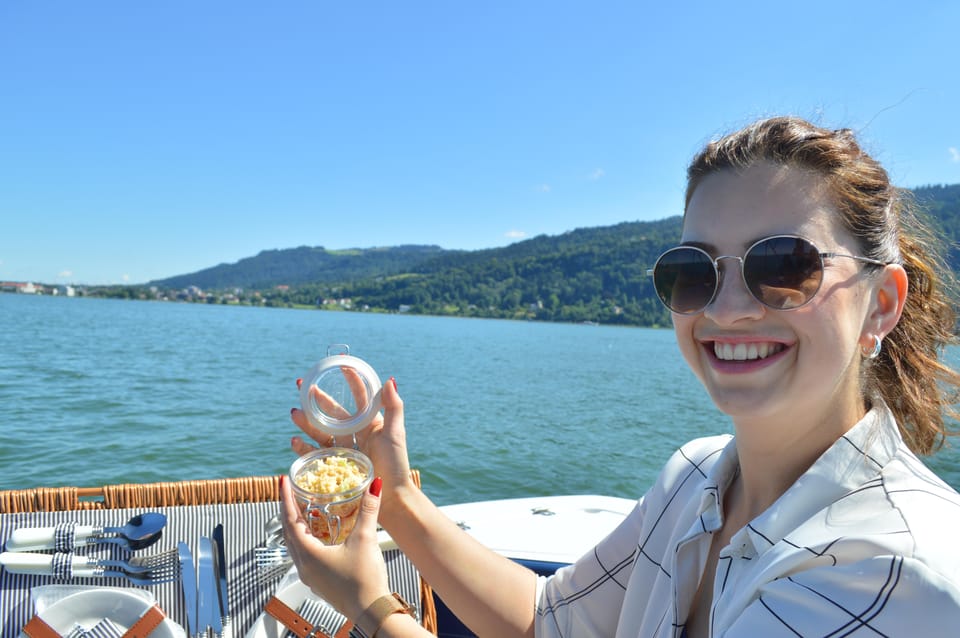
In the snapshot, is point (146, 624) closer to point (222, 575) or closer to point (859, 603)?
point (222, 575)

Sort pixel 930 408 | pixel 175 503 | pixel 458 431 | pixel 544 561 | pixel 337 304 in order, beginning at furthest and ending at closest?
pixel 337 304
pixel 458 431
pixel 544 561
pixel 175 503
pixel 930 408

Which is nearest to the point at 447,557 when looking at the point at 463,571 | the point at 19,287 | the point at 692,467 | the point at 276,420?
the point at 463,571

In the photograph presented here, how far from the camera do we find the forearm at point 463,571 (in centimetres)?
152

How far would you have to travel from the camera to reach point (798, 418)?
3.55 ft

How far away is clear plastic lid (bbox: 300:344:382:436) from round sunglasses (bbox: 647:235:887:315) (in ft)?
2.74

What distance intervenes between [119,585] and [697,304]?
6.24 feet

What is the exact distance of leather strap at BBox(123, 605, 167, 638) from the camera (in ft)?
6.00

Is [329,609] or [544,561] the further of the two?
[544,561]

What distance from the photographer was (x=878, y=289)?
3.57 feet

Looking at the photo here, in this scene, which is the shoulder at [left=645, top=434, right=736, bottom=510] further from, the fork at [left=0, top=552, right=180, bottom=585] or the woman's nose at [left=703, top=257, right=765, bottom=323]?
the fork at [left=0, top=552, right=180, bottom=585]

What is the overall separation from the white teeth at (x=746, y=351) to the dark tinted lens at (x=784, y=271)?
7 cm

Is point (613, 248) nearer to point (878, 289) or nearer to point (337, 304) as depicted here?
point (337, 304)

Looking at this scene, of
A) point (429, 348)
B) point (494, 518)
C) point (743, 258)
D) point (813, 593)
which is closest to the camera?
point (813, 593)

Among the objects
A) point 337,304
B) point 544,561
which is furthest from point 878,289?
point 337,304
